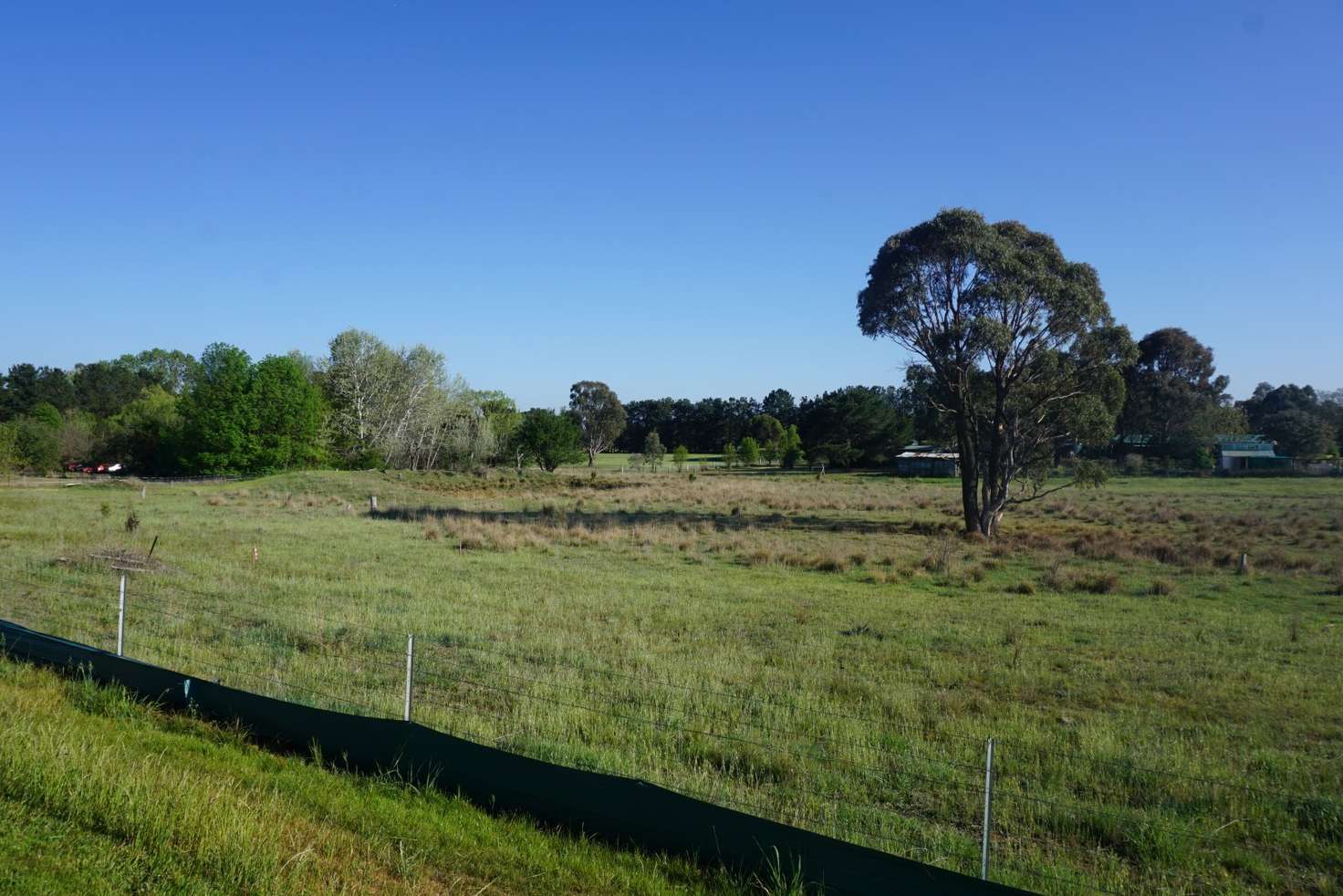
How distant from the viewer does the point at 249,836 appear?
5.26 m

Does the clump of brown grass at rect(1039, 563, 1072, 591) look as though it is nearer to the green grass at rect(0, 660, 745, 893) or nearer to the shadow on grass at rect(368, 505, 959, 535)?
the shadow on grass at rect(368, 505, 959, 535)

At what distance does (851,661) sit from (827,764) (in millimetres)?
4753

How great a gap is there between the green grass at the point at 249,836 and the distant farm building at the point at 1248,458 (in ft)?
336

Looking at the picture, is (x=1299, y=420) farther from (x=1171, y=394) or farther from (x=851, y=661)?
(x=851, y=661)

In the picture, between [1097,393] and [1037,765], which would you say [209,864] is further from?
[1097,393]

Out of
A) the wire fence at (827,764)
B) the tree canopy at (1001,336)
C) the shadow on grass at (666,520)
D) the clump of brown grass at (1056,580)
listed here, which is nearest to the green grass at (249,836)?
the wire fence at (827,764)

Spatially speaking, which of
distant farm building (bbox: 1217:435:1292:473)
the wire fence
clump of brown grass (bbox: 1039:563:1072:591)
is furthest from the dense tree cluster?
the wire fence

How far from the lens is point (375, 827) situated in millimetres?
5992

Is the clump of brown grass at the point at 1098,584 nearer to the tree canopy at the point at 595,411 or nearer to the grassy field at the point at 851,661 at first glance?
the grassy field at the point at 851,661

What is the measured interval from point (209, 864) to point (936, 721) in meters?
7.32

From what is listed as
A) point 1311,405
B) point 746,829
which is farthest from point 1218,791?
point 1311,405

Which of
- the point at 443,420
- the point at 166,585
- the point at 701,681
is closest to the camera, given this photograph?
the point at 701,681

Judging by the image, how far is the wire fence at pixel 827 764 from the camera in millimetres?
6332

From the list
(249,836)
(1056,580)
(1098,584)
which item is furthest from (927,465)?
(249,836)
